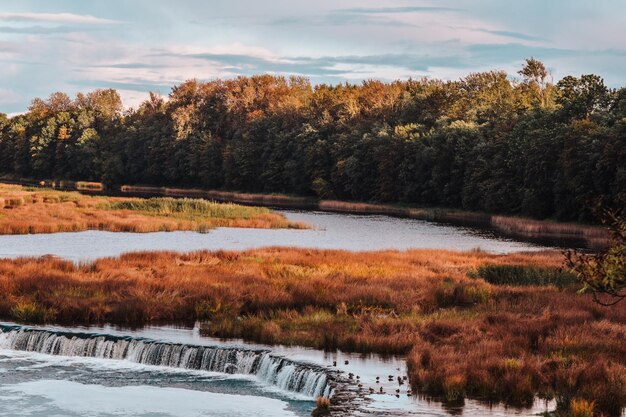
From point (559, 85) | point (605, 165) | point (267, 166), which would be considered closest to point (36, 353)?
point (605, 165)

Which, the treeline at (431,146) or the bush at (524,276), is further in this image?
the treeline at (431,146)

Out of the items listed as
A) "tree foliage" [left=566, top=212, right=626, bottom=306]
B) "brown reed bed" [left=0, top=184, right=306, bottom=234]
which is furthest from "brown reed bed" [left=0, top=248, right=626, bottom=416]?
"brown reed bed" [left=0, top=184, right=306, bottom=234]

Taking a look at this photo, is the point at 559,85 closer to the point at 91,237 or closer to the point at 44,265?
the point at 91,237

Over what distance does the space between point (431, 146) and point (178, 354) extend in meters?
106

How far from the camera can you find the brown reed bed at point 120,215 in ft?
261

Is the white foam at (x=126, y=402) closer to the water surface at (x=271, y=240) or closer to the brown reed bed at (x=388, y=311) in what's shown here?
the brown reed bed at (x=388, y=311)

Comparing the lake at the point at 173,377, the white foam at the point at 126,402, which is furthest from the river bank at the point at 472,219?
the white foam at the point at 126,402

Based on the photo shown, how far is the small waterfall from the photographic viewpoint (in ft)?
92.1

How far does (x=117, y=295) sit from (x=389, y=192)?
10569 cm

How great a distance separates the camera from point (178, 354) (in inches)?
1217

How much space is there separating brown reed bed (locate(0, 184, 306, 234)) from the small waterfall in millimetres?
42683

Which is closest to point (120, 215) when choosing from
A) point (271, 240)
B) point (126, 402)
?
point (271, 240)

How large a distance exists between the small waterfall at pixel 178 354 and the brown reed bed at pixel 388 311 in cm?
268

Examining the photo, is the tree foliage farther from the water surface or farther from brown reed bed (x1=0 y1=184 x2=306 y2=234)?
brown reed bed (x1=0 y1=184 x2=306 y2=234)
